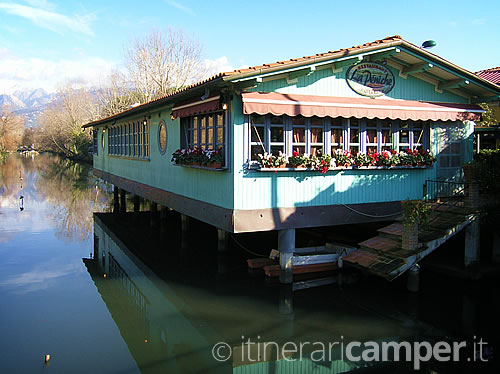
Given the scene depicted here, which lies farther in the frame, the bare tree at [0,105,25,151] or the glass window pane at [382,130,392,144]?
the bare tree at [0,105,25,151]

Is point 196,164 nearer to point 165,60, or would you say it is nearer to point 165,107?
point 165,107

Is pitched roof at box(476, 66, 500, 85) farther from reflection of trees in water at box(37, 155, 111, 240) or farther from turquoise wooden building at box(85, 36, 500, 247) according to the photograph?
reflection of trees in water at box(37, 155, 111, 240)

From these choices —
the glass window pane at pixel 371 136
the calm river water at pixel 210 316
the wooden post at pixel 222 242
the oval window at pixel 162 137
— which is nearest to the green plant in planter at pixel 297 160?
the glass window pane at pixel 371 136

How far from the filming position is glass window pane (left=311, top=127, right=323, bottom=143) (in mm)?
10617

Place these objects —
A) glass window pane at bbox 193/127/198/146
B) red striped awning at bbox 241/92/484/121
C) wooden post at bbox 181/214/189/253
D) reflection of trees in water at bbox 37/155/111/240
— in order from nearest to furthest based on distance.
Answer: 1. red striped awning at bbox 241/92/484/121
2. glass window pane at bbox 193/127/198/146
3. wooden post at bbox 181/214/189/253
4. reflection of trees in water at bbox 37/155/111/240

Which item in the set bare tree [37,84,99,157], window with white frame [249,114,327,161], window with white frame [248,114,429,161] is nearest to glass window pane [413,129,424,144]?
window with white frame [248,114,429,161]

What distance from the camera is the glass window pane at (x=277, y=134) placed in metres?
10.2

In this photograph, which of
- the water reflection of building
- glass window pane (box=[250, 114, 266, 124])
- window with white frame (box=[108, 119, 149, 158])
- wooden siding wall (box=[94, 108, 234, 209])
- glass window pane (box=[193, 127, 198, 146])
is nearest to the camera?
the water reflection of building

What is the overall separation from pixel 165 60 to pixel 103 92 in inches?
442

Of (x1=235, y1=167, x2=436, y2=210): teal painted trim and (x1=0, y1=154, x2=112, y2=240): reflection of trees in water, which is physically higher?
(x1=235, y1=167, x2=436, y2=210): teal painted trim

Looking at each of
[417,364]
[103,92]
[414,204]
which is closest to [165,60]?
[103,92]

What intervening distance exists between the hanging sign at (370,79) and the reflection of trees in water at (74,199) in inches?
453

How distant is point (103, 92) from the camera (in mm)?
47969

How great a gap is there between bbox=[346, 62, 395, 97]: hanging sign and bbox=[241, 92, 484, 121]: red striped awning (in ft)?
0.78
